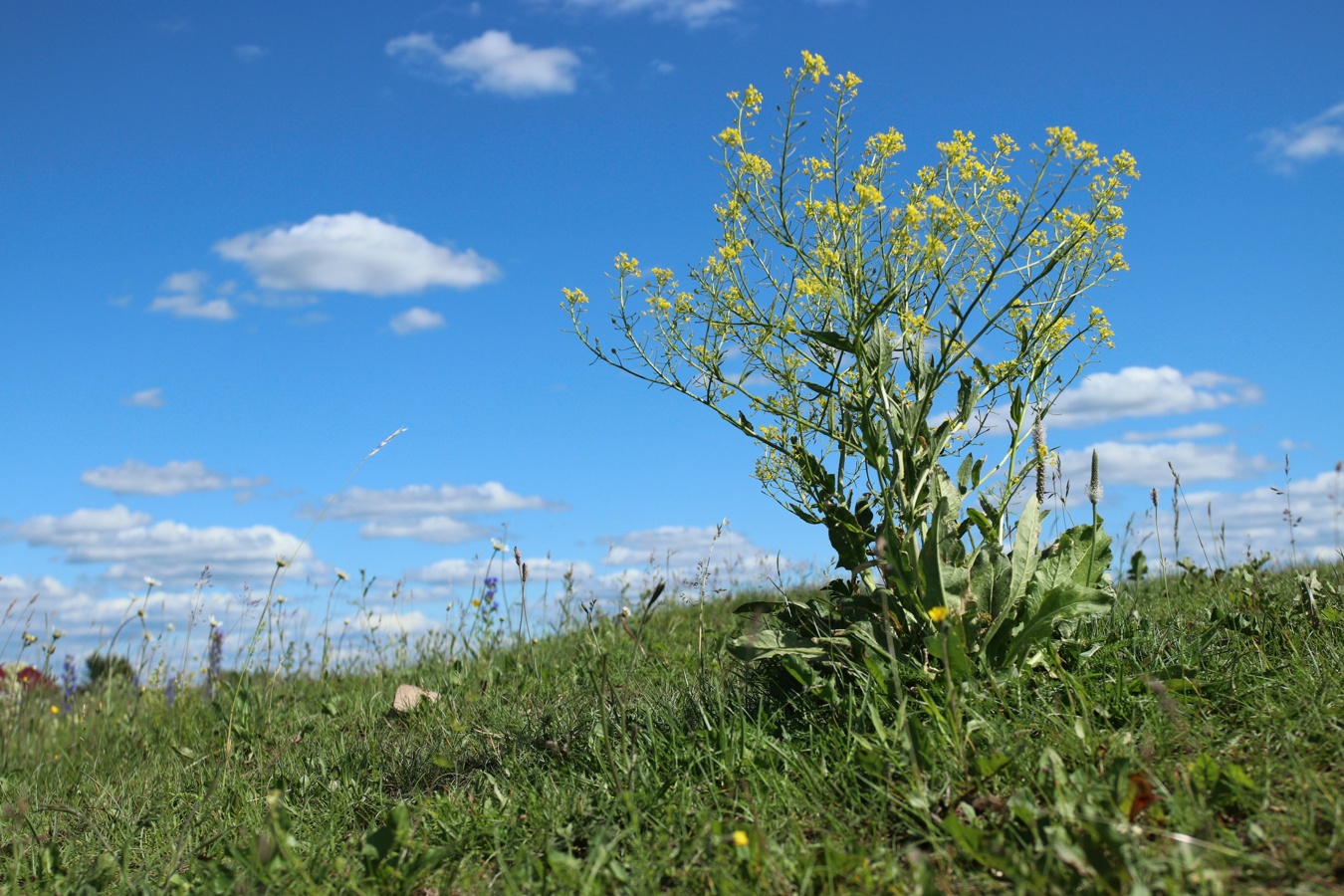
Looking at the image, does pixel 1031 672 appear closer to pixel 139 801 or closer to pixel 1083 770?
pixel 1083 770

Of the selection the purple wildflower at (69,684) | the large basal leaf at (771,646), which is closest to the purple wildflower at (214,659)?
the purple wildflower at (69,684)

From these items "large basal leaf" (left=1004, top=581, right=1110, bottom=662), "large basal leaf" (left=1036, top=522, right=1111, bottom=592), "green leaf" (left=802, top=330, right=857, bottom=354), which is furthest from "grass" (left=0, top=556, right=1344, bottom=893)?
"green leaf" (left=802, top=330, right=857, bottom=354)

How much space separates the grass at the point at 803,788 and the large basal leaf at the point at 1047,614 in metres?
0.09

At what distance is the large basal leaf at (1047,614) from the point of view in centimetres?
321

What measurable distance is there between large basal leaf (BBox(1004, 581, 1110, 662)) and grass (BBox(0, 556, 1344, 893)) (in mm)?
93

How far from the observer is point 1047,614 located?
3232 millimetres

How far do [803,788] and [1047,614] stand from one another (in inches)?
43.7

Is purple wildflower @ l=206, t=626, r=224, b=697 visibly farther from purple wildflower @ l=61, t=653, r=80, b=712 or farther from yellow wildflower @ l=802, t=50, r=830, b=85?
yellow wildflower @ l=802, t=50, r=830, b=85

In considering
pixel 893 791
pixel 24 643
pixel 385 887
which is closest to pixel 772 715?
pixel 893 791

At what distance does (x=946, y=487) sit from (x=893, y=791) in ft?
3.62

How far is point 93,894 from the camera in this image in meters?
2.87

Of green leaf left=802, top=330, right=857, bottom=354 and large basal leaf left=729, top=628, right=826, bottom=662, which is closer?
large basal leaf left=729, top=628, right=826, bottom=662

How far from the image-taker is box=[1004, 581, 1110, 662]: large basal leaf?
3215mm

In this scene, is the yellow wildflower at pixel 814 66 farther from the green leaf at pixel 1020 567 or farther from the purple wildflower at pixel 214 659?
the purple wildflower at pixel 214 659
